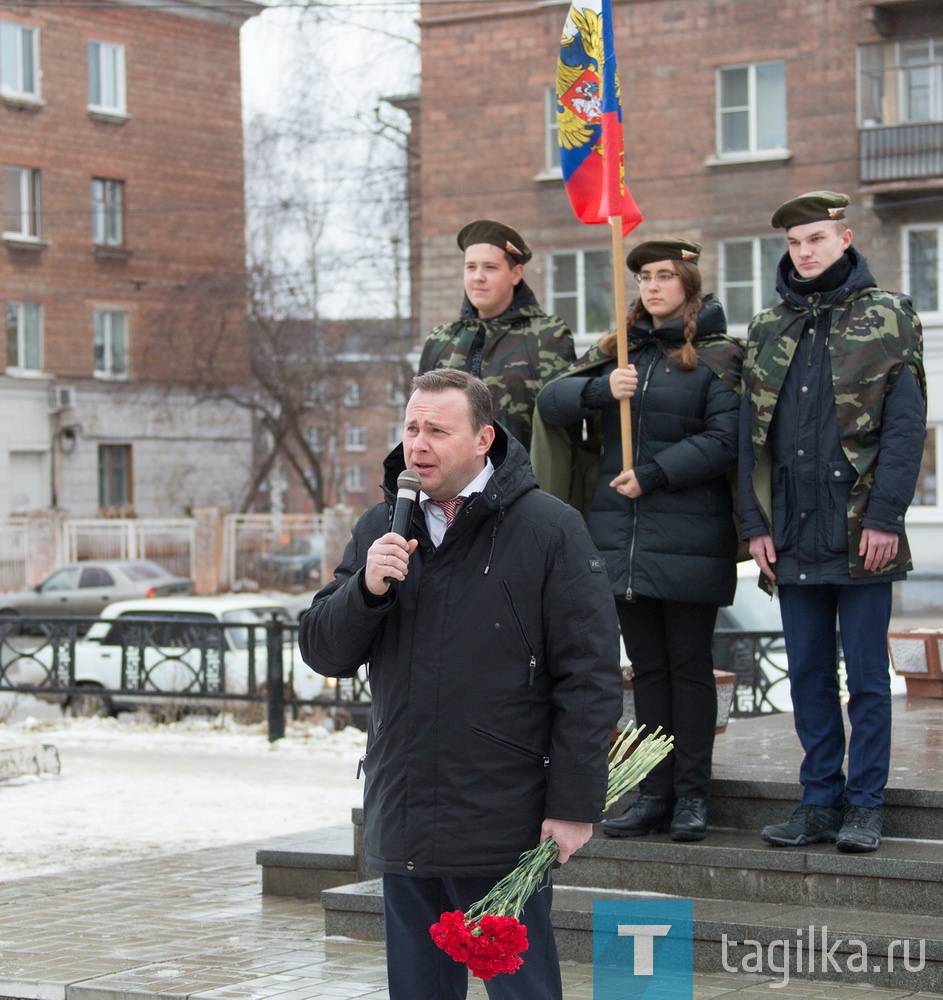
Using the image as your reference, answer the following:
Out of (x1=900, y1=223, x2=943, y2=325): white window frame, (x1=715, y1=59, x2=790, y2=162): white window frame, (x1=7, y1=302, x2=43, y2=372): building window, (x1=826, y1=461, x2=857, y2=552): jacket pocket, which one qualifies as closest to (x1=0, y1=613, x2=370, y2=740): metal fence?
(x1=826, y1=461, x2=857, y2=552): jacket pocket

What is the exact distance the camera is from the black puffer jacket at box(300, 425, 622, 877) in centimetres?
412

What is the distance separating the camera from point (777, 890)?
238 inches

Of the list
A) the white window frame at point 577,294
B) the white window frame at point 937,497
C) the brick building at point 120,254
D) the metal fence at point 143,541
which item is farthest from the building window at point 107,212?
the white window frame at point 937,497

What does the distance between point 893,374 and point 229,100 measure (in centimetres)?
4128

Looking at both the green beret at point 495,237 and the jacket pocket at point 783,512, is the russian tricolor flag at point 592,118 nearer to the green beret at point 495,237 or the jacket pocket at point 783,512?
the green beret at point 495,237

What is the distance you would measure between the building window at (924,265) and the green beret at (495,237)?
24643 mm

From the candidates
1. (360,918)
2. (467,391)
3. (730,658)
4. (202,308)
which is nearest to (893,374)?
(467,391)

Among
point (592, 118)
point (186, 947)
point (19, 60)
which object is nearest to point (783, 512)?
point (592, 118)

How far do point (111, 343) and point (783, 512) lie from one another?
38511 mm

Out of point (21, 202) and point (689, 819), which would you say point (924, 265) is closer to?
point (21, 202)

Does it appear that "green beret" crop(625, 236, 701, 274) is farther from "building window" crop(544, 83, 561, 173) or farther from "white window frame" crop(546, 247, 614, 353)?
"building window" crop(544, 83, 561, 173)

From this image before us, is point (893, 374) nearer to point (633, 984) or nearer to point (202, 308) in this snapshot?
point (633, 984)

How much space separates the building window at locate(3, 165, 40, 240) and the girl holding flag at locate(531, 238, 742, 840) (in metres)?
36.6

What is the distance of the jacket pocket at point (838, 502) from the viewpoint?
5879 millimetres
